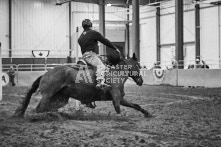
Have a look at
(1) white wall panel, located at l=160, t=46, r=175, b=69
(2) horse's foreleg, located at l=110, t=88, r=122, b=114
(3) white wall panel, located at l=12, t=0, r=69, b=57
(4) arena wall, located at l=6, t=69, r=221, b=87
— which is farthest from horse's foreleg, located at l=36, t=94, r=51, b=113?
(3) white wall panel, located at l=12, t=0, r=69, b=57

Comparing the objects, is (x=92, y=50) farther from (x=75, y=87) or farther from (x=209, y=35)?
(x=209, y=35)

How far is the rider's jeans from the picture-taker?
27.1ft

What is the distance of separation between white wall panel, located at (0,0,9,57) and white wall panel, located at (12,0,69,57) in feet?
2.26

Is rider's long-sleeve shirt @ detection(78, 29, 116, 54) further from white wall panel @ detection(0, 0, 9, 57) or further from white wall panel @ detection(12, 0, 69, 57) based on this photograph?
white wall panel @ detection(0, 0, 9, 57)

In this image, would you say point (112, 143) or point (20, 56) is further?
point (20, 56)

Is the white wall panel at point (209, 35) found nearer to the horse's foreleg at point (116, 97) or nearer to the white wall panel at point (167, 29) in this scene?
the white wall panel at point (167, 29)

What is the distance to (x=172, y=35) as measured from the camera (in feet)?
130

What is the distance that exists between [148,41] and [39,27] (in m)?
11.8

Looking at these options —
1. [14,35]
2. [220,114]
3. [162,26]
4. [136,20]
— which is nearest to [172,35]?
[162,26]

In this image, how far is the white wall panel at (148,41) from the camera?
4253 cm

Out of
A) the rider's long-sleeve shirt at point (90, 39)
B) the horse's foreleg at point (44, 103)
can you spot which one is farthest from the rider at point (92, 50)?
the horse's foreleg at point (44, 103)

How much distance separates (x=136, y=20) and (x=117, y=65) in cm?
2749

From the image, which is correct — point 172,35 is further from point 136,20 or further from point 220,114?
point 220,114

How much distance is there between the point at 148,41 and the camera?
143 ft
